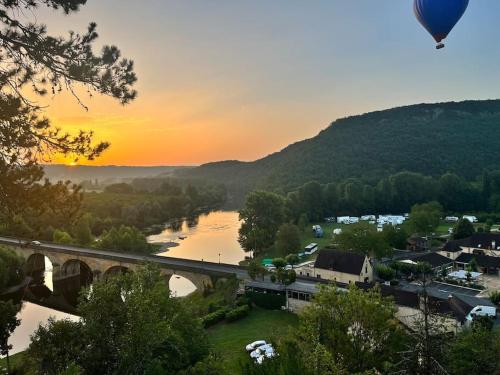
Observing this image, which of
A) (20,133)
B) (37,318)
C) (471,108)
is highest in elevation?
(471,108)

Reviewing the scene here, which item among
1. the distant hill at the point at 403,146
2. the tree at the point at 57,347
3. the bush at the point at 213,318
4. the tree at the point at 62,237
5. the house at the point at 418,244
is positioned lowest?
the house at the point at 418,244

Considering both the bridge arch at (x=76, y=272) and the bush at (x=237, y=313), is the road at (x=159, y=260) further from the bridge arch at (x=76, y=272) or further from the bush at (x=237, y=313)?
the bush at (x=237, y=313)

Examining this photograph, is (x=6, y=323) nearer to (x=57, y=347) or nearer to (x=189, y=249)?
(x=57, y=347)

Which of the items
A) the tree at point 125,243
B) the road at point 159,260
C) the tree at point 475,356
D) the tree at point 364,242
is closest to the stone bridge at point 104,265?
the road at point 159,260

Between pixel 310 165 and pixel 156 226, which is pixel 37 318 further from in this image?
pixel 310 165

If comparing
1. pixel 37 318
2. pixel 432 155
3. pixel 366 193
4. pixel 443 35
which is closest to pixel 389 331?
pixel 443 35

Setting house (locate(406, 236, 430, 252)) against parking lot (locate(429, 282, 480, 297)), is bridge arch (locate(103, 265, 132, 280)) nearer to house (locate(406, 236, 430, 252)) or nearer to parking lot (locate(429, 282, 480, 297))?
parking lot (locate(429, 282, 480, 297))
